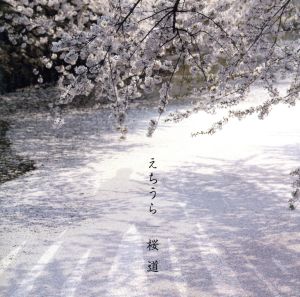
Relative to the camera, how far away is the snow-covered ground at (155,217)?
6.82m

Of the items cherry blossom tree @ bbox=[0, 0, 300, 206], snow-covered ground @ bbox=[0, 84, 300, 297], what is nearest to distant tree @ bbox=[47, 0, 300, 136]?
cherry blossom tree @ bbox=[0, 0, 300, 206]

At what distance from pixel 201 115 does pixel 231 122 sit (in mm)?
1476

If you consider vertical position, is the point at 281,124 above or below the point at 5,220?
above

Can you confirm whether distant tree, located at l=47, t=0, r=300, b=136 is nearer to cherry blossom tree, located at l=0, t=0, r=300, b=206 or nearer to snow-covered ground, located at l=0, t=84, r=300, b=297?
cherry blossom tree, located at l=0, t=0, r=300, b=206

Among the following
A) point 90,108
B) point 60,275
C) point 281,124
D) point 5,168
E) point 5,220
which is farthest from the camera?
point 90,108

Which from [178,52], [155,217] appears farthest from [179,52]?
[155,217]

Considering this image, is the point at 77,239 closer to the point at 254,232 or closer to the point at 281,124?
the point at 254,232

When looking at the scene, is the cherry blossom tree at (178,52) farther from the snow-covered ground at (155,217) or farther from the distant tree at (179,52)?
the snow-covered ground at (155,217)

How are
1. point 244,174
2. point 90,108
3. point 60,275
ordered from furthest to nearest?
point 90,108
point 244,174
point 60,275

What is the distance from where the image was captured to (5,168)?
513 inches

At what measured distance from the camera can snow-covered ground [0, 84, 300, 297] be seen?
682cm

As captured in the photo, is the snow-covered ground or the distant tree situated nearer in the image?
the distant tree

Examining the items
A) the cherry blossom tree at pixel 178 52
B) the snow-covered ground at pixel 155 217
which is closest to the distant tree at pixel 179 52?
the cherry blossom tree at pixel 178 52

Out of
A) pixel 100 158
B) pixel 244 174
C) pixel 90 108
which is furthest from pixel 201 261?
pixel 90 108
